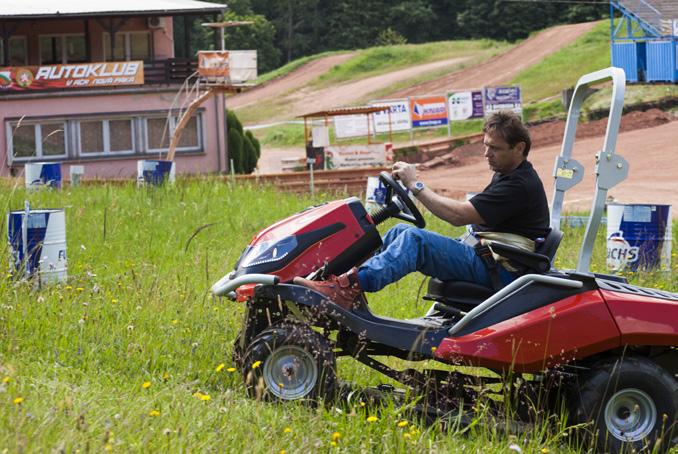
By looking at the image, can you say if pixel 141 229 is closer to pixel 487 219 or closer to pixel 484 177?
pixel 487 219

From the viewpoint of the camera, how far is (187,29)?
39125 millimetres

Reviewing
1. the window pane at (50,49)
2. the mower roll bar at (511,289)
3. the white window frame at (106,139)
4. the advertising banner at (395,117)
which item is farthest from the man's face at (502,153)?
the window pane at (50,49)

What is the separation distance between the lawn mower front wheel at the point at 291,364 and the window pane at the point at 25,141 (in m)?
30.2

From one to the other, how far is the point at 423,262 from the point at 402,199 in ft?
1.26

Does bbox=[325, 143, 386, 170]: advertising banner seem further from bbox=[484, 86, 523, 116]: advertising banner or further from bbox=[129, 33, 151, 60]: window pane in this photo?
bbox=[129, 33, 151, 60]: window pane

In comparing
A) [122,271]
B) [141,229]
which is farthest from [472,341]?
[141,229]

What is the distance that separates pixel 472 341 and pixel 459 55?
5152 centimetres

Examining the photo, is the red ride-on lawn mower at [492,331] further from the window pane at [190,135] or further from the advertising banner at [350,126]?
the advertising banner at [350,126]

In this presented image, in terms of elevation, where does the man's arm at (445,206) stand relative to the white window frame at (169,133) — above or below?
below

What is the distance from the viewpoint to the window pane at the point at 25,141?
35122mm

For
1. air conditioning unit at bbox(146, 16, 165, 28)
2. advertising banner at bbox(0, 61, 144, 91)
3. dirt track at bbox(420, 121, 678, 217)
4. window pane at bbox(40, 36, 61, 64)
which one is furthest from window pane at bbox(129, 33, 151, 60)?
dirt track at bbox(420, 121, 678, 217)

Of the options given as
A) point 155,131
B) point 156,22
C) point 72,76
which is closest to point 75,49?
point 156,22

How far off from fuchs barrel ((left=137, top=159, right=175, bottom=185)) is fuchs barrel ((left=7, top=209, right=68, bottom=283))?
20.5 ft

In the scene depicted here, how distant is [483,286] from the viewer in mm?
6484
